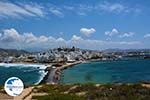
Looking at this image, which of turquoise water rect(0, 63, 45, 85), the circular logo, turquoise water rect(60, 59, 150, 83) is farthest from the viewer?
turquoise water rect(0, 63, 45, 85)

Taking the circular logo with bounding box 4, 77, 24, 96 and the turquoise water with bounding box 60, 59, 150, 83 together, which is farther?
the turquoise water with bounding box 60, 59, 150, 83

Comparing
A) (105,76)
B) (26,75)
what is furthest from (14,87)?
(26,75)

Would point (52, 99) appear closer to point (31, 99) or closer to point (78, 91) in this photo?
point (31, 99)

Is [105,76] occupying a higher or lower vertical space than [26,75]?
lower

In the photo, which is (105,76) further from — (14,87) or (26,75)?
(14,87)

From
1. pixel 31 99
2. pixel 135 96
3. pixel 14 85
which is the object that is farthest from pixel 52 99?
pixel 14 85

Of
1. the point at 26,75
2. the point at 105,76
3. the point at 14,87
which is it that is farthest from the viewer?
the point at 26,75

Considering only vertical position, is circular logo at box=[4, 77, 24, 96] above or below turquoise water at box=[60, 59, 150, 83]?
above

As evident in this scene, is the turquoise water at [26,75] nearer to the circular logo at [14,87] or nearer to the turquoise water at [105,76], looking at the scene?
the turquoise water at [105,76]

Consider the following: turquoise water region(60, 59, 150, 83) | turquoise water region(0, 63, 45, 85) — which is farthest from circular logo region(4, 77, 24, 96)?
turquoise water region(0, 63, 45, 85)

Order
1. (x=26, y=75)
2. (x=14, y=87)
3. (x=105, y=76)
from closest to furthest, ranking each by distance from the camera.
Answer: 1. (x=14, y=87)
2. (x=105, y=76)
3. (x=26, y=75)

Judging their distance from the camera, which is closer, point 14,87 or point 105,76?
point 14,87

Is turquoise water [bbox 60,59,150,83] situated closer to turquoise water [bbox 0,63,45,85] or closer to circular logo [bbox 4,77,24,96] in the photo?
turquoise water [bbox 0,63,45,85]
